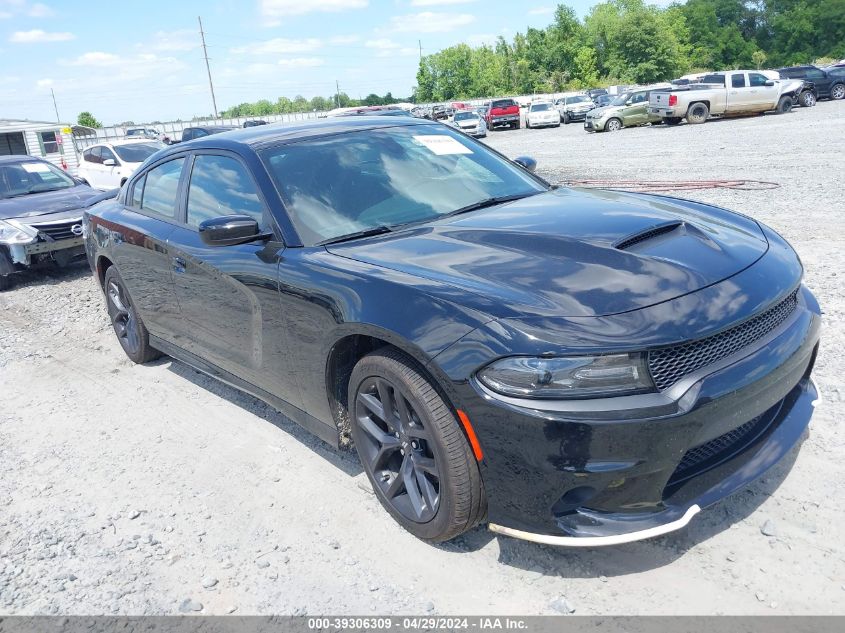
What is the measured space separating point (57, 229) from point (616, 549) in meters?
8.11

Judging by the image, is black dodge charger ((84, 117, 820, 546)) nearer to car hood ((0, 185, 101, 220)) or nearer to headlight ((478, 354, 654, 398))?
headlight ((478, 354, 654, 398))

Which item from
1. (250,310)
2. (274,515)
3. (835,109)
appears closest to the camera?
(274,515)

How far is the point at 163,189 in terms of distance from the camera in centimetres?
455

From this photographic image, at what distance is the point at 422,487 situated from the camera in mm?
2732

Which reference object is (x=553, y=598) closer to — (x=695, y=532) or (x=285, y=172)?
(x=695, y=532)

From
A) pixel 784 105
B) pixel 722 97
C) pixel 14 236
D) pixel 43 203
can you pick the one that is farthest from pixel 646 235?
pixel 784 105

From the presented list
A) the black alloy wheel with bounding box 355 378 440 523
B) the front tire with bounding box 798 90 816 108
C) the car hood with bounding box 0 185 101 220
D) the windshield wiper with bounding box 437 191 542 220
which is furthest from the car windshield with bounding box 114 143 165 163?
the front tire with bounding box 798 90 816 108

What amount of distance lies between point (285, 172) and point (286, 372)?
103cm

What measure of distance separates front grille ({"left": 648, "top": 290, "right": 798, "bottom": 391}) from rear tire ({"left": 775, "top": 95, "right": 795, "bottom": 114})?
29402 mm

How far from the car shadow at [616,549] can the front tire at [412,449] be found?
0.25m

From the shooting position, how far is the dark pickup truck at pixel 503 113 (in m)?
38.0

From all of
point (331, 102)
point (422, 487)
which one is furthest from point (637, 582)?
point (331, 102)

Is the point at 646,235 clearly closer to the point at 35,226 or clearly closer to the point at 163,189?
the point at 163,189

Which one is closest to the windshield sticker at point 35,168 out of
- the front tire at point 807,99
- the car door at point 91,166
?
the car door at point 91,166
